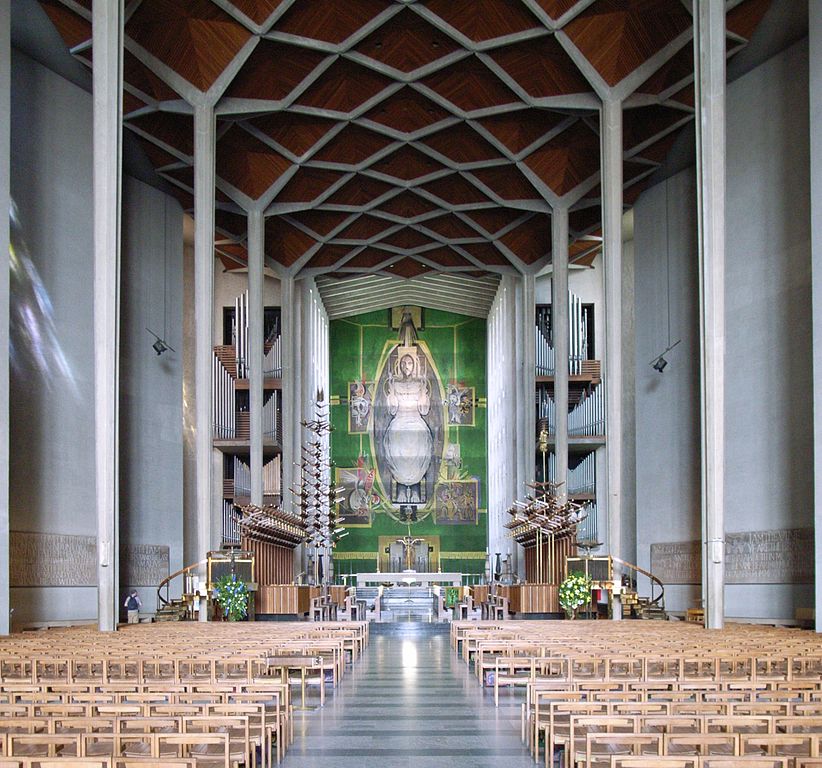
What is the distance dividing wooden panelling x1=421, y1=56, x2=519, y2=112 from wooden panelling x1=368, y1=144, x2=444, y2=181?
12.1 ft

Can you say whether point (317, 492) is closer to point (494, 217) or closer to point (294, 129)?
point (494, 217)


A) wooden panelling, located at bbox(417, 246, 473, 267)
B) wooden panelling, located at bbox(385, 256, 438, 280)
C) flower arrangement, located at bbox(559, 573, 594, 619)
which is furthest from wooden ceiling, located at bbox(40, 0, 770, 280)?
flower arrangement, located at bbox(559, 573, 594, 619)

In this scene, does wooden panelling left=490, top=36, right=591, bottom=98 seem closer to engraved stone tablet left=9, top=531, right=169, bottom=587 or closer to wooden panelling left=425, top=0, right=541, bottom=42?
wooden panelling left=425, top=0, right=541, bottom=42

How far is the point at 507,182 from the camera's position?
28266 millimetres

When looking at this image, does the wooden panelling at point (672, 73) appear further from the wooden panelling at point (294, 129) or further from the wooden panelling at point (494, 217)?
the wooden panelling at point (494, 217)

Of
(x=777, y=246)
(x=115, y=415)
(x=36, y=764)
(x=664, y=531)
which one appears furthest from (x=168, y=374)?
(x=36, y=764)

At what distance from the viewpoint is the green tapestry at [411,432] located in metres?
40.2

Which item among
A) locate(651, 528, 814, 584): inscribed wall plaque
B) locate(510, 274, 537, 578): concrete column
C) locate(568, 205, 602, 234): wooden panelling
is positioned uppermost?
locate(568, 205, 602, 234): wooden panelling

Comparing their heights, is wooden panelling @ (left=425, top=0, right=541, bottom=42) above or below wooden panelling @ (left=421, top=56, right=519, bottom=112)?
above

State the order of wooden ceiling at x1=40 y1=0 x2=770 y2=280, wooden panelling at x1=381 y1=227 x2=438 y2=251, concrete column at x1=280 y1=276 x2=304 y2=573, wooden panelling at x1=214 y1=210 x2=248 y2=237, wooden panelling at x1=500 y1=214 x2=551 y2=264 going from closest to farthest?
wooden ceiling at x1=40 y1=0 x2=770 y2=280
wooden panelling at x1=214 y1=210 x2=248 y2=237
wooden panelling at x1=500 y1=214 x2=551 y2=264
concrete column at x1=280 y1=276 x2=304 y2=573
wooden panelling at x1=381 y1=227 x2=438 y2=251

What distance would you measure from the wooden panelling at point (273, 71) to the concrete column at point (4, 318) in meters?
6.26

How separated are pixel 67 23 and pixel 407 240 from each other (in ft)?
51.3

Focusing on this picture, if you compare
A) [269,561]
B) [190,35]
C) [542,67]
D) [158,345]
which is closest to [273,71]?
[190,35]

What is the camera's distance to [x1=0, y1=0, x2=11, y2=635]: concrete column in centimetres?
1494
